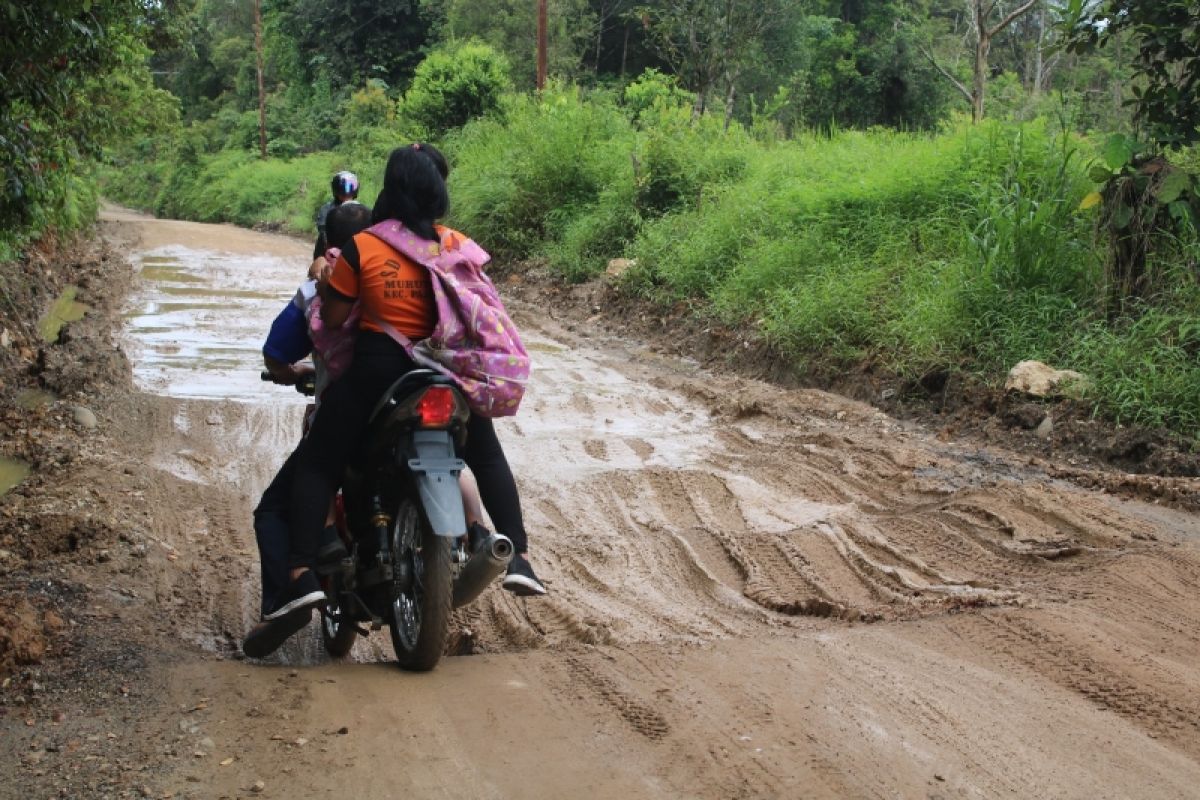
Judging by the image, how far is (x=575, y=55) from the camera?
124ft

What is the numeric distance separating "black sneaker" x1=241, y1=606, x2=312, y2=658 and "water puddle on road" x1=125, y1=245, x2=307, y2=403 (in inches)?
189

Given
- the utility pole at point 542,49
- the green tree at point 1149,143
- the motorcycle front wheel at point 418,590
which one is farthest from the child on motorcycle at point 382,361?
A: the utility pole at point 542,49

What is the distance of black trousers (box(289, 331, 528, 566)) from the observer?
4078mm

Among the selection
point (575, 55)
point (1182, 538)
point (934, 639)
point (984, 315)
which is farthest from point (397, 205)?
point (575, 55)

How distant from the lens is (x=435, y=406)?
3904mm

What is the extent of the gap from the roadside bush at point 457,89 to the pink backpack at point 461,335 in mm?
24543

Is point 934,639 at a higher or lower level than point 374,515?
lower

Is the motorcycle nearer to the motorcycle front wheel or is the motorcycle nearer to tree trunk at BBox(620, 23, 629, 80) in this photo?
the motorcycle front wheel

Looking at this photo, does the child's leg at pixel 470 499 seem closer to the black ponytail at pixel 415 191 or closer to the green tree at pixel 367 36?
the black ponytail at pixel 415 191

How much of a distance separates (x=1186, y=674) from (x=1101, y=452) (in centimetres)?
374

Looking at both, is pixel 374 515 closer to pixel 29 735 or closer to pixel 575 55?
pixel 29 735

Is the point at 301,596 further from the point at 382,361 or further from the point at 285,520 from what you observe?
the point at 382,361

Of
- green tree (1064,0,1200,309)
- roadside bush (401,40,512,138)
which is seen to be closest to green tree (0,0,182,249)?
green tree (1064,0,1200,309)

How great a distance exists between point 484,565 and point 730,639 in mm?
1084
